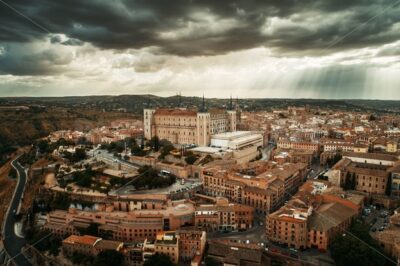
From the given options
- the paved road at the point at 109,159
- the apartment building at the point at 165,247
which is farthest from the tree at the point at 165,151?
the apartment building at the point at 165,247

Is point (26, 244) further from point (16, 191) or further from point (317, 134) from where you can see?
point (317, 134)

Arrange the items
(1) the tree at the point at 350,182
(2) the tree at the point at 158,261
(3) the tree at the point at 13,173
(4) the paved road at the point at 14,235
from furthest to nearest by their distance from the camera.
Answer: (3) the tree at the point at 13,173 → (1) the tree at the point at 350,182 → (4) the paved road at the point at 14,235 → (2) the tree at the point at 158,261

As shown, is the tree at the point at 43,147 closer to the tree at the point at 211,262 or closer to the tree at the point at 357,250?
the tree at the point at 211,262

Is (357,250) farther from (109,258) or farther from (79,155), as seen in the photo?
(79,155)

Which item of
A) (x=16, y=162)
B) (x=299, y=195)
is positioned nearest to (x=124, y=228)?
(x=299, y=195)

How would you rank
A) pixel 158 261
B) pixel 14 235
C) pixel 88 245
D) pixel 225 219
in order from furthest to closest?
pixel 14 235
pixel 225 219
pixel 88 245
pixel 158 261

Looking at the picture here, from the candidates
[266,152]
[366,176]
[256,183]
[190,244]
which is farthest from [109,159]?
[366,176]
